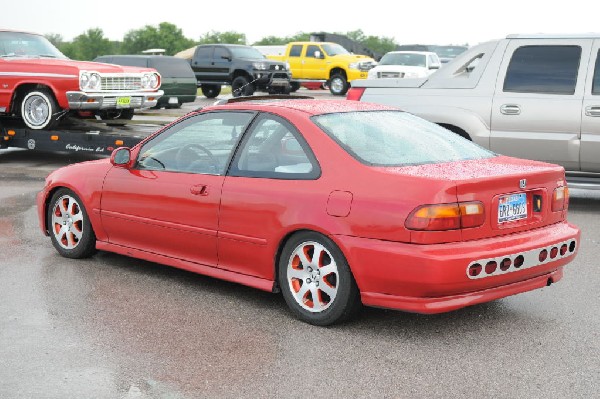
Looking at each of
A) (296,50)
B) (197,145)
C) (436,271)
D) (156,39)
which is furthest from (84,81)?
(156,39)

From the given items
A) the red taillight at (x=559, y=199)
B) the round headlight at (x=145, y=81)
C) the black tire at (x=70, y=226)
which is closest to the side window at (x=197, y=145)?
the black tire at (x=70, y=226)

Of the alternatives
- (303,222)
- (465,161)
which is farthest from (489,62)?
(303,222)

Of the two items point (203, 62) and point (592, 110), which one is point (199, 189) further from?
point (203, 62)

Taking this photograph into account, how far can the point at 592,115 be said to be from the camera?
9.78m

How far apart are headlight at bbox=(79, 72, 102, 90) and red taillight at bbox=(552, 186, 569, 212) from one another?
943 centimetres

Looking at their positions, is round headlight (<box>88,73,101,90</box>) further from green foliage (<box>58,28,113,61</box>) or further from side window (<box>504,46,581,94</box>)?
green foliage (<box>58,28,113,61</box>)

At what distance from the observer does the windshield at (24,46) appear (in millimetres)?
14500

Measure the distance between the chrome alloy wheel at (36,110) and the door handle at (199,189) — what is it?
27.7 feet

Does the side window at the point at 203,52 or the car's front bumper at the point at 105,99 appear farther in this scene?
the side window at the point at 203,52

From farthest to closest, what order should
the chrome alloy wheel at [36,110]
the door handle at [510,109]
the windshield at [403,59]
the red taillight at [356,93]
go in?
the windshield at [403,59]
the chrome alloy wheel at [36,110]
the red taillight at [356,93]
the door handle at [510,109]

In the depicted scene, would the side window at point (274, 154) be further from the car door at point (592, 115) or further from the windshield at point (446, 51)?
the windshield at point (446, 51)

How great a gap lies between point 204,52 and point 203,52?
5 centimetres

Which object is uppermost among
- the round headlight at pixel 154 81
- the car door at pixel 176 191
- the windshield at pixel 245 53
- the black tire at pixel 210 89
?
the windshield at pixel 245 53

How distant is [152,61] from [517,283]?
21139 mm
